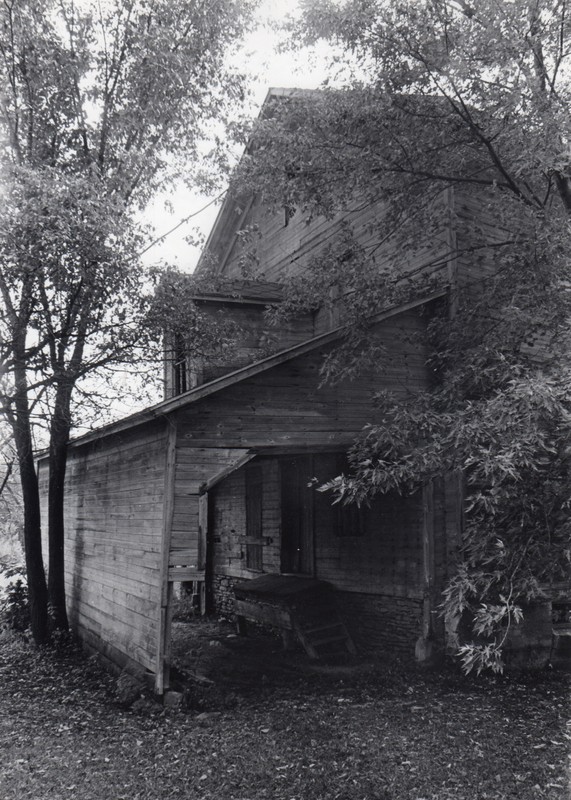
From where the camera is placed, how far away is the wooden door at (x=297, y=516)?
13.9 meters

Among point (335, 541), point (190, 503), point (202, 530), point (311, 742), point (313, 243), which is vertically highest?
point (313, 243)

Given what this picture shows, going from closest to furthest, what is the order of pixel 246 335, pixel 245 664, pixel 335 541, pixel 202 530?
pixel 202 530, pixel 245 664, pixel 246 335, pixel 335 541

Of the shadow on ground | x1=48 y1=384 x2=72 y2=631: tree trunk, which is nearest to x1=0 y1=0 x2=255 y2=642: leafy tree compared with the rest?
x1=48 y1=384 x2=72 y2=631: tree trunk

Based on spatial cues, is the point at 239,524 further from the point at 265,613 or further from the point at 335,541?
the point at 265,613

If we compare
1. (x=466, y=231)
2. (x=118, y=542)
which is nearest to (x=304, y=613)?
(x=118, y=542)

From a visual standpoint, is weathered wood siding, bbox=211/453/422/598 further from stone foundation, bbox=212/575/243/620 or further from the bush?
the bush

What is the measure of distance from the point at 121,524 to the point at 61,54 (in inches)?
314

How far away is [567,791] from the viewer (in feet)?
20.9

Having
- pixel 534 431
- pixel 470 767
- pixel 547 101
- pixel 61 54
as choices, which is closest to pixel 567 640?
pixel 470 767

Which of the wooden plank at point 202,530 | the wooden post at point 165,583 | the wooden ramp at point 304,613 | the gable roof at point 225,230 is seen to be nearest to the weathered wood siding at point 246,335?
the gable roof at point 225,230

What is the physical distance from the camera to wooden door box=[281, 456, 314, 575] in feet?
45.6

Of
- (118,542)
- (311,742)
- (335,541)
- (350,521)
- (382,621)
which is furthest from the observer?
(335,541)

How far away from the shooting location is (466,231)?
33.6ft

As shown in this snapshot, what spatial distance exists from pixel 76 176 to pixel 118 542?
6.03 meters
